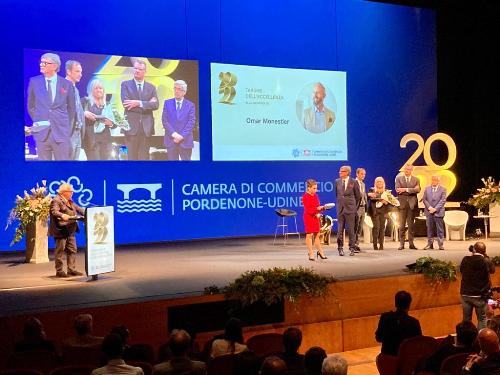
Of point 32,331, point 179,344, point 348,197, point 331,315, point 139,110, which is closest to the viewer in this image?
point 179,344

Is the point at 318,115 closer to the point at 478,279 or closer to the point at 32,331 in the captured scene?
the point at 478,279

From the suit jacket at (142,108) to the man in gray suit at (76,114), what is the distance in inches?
31.9

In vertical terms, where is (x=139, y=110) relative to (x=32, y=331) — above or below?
above

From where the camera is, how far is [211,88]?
12852 mm

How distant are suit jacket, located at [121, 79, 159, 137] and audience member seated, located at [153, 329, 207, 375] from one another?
28.0 ft

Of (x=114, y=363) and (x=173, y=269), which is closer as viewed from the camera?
(x=114, y=363)

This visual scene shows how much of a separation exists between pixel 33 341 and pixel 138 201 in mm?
7667

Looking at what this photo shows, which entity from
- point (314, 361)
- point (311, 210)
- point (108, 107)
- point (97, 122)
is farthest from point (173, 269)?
point (314, 361)

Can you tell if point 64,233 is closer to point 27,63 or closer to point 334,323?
point 334,323

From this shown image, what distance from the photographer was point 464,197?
48.8ft

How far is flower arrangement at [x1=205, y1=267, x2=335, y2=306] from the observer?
6.62 metres

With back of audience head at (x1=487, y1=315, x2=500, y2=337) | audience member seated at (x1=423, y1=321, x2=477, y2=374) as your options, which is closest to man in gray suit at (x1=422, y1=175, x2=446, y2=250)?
back of audience head at (x1=487, y1=315, x2=500, y2=337)

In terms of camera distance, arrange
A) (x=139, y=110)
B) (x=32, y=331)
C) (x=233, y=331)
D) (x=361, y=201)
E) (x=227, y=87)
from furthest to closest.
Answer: (x=227, y=87), (x=139, y=110), (x=361, y=201), (x=32, y=331), (x=233, y=331)

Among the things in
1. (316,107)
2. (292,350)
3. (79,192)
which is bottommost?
(292,350)
